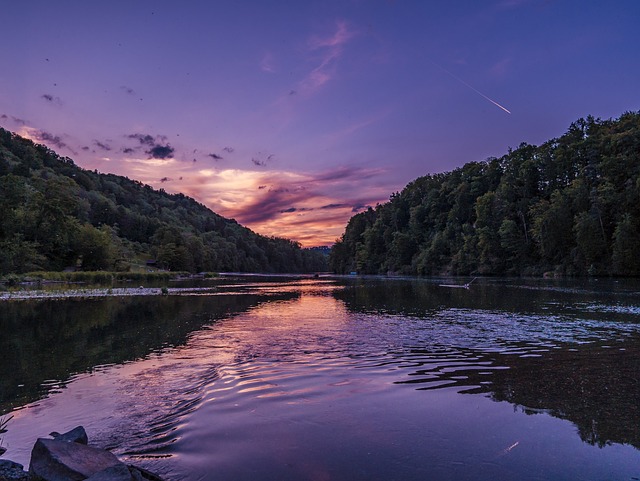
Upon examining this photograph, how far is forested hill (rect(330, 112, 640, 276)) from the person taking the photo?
78062 millimetres

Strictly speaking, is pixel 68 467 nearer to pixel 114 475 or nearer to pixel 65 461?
pixel 65 461

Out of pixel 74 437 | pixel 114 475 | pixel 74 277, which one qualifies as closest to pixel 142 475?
pixel 114 475

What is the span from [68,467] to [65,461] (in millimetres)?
152

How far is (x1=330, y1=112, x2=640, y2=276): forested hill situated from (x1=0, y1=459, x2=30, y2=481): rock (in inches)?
3295

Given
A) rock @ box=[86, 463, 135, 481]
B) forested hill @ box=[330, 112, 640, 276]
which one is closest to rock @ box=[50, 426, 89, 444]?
rock @ box=[86, 463, 135, 481]

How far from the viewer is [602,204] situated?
79.2 metres

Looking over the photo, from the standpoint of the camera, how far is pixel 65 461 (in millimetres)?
5352

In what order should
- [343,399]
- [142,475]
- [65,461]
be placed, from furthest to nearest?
[343,399], [142,475], [65,461]

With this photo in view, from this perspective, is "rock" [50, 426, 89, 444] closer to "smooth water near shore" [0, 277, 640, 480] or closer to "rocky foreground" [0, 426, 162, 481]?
"rocky foreground" [0, 426, 162, 481]

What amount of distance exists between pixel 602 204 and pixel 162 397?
90240 mm

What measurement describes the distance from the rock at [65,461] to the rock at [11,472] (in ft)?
0.43

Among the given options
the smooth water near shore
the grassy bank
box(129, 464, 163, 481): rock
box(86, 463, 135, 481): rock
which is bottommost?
the smooth water near shore

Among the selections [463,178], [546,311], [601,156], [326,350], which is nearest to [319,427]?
[326,350]

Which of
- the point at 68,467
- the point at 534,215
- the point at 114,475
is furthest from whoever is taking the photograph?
the point at 534,215
